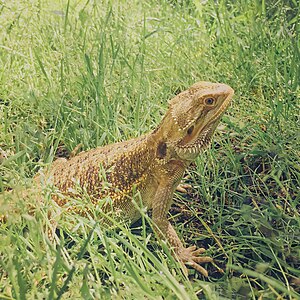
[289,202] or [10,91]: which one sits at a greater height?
[10,91]

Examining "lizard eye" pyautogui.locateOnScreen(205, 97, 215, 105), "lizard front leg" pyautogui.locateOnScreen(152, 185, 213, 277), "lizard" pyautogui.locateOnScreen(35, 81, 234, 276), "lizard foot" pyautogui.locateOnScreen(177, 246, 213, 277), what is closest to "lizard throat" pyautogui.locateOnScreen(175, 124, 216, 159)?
"lizard" pyautogui.locateOnScreen(35, 81, 234, 276)

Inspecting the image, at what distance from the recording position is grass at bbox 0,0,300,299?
8.67ft

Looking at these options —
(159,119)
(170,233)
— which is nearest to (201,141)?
(170,233)

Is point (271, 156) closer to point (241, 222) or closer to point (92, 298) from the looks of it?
point (241, 222)

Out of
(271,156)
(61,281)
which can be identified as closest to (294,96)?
(271,156)

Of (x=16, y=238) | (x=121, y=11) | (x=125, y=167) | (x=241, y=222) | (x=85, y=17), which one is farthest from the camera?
(x=121, y=11)

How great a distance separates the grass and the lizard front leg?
0.25ft

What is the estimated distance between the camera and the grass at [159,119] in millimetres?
2643

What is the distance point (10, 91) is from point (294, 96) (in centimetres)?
199

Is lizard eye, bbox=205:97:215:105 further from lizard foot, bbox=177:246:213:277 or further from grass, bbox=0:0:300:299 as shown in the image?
lizard foot, bbox=177:246:213:277

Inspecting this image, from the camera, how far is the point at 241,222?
3.04 m

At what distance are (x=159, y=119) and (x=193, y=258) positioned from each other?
1.14m

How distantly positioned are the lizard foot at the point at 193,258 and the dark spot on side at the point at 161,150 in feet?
1.71

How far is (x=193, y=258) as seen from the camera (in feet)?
9.80
